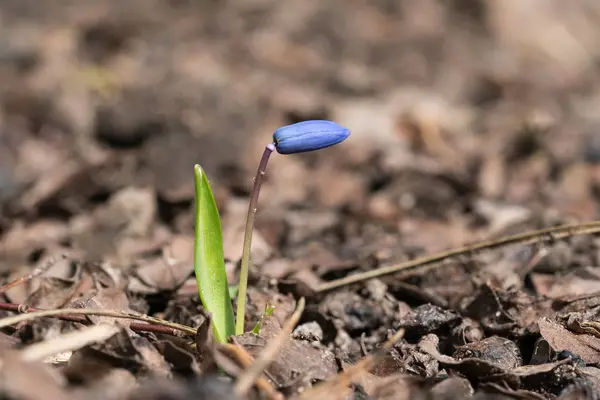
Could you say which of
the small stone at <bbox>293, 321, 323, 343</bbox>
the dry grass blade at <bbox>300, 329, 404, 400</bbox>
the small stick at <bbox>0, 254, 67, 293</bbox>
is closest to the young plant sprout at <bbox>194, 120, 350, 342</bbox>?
the small stone at <bbox>293, 321, 323, 343</bbox>

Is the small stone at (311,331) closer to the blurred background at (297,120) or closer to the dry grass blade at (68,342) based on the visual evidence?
the blurred background at (297,120)

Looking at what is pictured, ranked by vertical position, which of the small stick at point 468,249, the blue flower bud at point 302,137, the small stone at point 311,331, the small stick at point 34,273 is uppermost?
the blue flower bud at point 302,137

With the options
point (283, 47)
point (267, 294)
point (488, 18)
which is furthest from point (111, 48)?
point (267, 294)

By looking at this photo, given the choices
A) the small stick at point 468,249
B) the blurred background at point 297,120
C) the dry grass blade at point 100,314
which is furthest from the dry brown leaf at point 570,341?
the dry grass blade at point 100,314

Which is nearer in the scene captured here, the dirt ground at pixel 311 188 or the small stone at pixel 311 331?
the dirt ground at pixel 311 188

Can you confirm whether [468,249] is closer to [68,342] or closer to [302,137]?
[302,137]

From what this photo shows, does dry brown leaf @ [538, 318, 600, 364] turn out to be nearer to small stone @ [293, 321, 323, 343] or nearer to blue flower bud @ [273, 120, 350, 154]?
small stone @ [293, 321, 323, 343]
